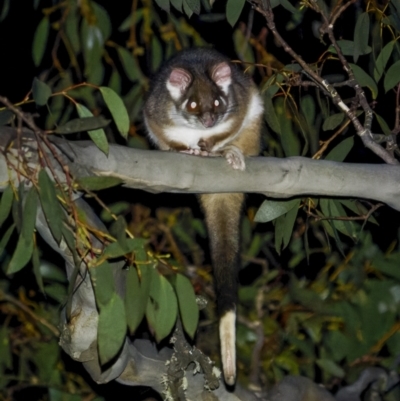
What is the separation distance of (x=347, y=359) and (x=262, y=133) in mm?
1390

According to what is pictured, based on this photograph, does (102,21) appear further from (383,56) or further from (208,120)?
(383,56)

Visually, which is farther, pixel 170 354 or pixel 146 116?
pixel 146 116

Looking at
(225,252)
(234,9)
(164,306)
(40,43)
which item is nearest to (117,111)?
(164,306)

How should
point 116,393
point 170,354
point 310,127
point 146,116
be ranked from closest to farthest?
1. point 170,354
2. point 310,127
3. point 146,116
4. point 116,393

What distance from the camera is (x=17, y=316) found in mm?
4977

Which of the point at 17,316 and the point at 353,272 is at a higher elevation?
the point at 353,272

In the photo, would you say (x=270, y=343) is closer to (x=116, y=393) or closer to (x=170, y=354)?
(x=116, y=393)

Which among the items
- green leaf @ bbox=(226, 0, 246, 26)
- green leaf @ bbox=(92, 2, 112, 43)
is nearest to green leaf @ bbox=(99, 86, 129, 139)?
green leaf @ bbox=(226, 0, 246, 26)

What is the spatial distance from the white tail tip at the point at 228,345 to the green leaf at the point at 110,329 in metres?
0.66

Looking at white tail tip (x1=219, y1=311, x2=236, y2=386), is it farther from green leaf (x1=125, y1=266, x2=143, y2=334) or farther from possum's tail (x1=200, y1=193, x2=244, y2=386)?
green leaf (x1=125, y1=266, x2=143, y2=334)

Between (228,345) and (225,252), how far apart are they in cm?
41

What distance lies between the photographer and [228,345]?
3.14 meters

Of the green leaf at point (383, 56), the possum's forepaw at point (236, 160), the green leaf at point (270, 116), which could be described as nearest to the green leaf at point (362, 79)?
the green leaf at point (383, 56)

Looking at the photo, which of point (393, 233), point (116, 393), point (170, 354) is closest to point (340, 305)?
point (393, 233)
